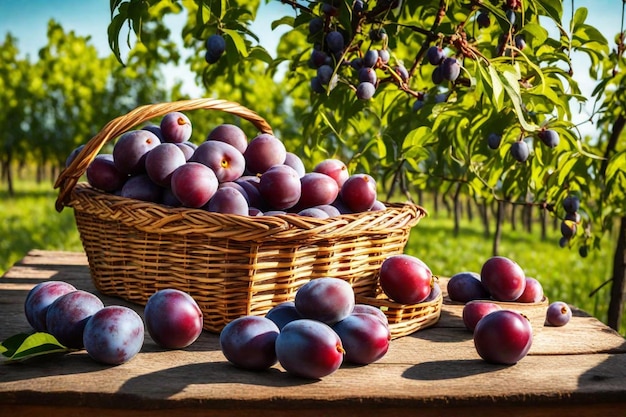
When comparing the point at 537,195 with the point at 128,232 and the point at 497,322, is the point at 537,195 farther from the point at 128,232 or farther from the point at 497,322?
the point at 128,232

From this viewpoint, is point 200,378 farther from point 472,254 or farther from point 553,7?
point 472,254

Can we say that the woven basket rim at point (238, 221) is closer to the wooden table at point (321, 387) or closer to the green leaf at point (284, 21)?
the wooden table at point (321, 387)

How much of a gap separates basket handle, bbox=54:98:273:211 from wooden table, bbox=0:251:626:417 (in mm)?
545

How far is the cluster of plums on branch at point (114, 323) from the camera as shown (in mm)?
1388

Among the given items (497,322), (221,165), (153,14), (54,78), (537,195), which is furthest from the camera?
(54,78)

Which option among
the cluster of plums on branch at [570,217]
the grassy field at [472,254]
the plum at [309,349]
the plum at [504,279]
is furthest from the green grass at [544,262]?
the plum at [309,349]

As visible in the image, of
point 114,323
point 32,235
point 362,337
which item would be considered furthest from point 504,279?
point 32,235

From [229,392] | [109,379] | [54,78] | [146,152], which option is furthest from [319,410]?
[54,78]

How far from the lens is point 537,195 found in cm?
247

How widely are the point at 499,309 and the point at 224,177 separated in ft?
2.68

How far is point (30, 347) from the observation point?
1.39 meters

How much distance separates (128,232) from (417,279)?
0.78 meters

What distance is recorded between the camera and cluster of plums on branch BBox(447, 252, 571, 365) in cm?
147

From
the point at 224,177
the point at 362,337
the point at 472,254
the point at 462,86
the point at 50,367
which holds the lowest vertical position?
the point at 472,254
